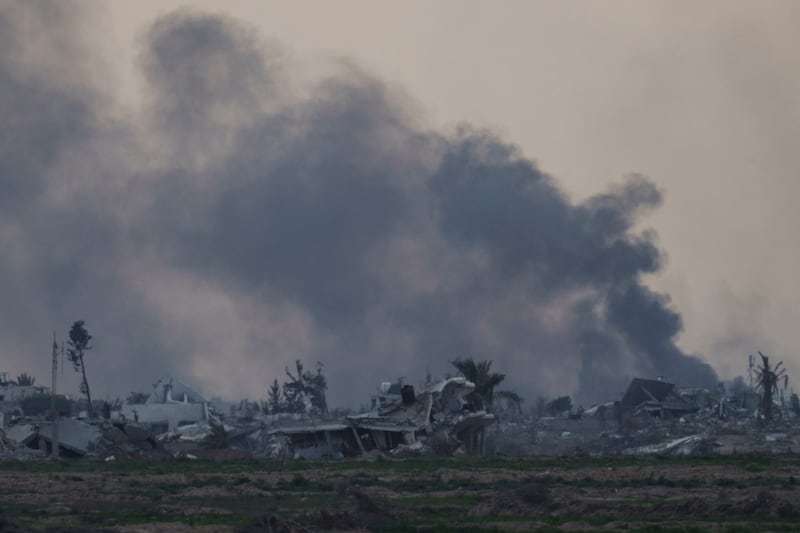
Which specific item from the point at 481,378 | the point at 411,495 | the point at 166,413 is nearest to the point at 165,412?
the point at 166,413

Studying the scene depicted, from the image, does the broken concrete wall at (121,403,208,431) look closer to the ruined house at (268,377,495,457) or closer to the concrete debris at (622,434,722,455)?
the ruined house at (268,377,495,457)

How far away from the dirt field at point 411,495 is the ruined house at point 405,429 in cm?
1263

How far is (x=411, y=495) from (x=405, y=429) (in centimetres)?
3098

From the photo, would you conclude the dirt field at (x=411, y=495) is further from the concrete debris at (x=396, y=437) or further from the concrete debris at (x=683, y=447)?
the concrete debris at (x=683, y=447)

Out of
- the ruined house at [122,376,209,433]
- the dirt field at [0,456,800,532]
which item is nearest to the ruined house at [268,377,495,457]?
the dirt field at [0,456,800,532]

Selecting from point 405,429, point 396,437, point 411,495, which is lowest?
point 411,495

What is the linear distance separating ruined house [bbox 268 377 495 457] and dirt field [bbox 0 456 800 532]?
12629mm

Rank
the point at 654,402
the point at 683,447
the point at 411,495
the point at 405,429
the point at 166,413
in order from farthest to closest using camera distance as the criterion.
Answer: the point at 654,402 → the point at 166,413 → the point at 683,447 → the point at 405,429 → the point at 411,495

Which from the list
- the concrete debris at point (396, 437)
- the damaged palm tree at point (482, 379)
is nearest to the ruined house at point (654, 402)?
the concrete debris at point (396, 437)

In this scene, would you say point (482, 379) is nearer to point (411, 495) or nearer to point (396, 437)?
point (396, 437)

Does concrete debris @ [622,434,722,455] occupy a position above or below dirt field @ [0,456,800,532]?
above

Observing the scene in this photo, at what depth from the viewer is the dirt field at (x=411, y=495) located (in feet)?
113

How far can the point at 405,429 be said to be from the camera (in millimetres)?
74875

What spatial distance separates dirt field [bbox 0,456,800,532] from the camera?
1351 inches
